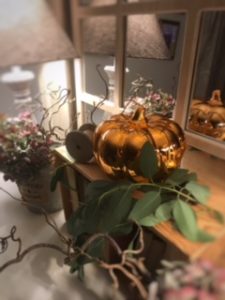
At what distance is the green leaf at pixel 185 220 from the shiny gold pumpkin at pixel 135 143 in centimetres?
Answer: 13

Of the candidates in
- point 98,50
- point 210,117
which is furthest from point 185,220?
point 98,50

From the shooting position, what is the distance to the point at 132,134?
579 millimetres

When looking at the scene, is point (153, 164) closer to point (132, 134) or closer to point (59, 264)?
point (132, 134)

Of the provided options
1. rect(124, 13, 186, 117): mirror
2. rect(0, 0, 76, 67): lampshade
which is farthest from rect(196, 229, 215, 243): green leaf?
rect(0, 0, 76, 67): lampshade

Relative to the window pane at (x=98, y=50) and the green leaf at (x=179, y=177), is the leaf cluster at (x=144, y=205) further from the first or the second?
Result: the window pane at (x=98, y=50)

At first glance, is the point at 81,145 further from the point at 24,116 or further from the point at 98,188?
the point at 24,116

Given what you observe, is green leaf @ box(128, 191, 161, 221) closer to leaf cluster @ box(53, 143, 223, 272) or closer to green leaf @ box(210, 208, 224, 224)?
leaf cluster @ box(53, 143, 223, 272)

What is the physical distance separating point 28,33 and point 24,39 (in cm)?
2

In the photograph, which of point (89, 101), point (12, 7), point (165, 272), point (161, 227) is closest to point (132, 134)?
point (161, 227)

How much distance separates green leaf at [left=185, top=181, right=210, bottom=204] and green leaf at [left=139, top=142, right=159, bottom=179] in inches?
2.9

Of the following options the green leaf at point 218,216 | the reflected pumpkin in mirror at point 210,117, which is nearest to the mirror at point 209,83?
the reflected pumpkin in mirror at point 210,117

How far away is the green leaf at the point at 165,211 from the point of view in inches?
18.3

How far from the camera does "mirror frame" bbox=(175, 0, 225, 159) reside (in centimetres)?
58

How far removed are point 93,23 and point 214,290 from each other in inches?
34.5
